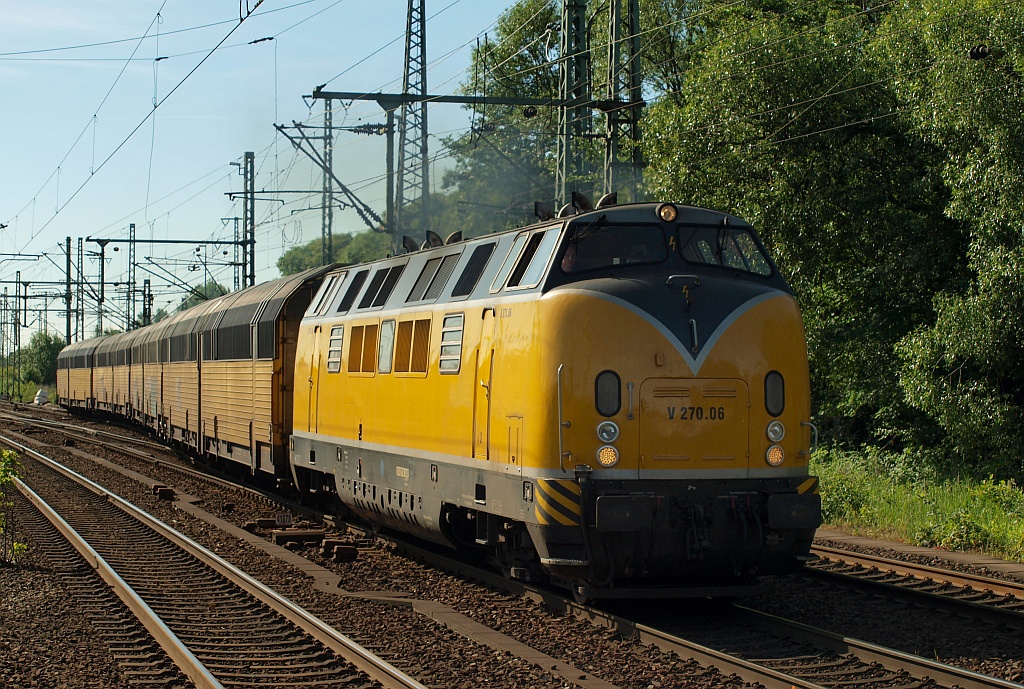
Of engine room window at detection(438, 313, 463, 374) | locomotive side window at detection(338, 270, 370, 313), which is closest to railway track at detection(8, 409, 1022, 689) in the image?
engine room window at detection(438, 313, 463, 374)

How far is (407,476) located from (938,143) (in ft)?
39.0

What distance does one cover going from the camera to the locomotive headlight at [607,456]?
9.45 meters

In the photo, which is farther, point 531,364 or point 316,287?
point 316,287

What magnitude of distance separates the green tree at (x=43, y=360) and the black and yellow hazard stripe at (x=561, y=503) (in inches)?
3774

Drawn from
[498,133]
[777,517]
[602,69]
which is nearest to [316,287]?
[777,517]

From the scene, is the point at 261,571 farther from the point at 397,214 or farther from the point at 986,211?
the point at 397,214

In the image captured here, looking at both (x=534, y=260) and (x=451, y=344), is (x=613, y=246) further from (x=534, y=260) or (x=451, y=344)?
(x=451, y=344)

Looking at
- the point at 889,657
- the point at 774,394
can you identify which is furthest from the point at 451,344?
the point at 889,657

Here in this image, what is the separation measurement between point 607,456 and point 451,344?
2.66 meters

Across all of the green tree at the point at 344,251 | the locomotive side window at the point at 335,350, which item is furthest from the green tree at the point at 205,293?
the locomotive side window at the point at 335,350

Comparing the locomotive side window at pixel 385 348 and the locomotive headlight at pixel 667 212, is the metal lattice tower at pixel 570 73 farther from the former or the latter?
the locomotive headlight at pixel 667 212

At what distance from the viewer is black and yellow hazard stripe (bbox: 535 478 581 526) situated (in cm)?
935

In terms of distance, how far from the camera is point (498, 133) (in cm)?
5788

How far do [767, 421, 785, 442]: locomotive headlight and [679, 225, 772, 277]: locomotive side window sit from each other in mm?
1477
